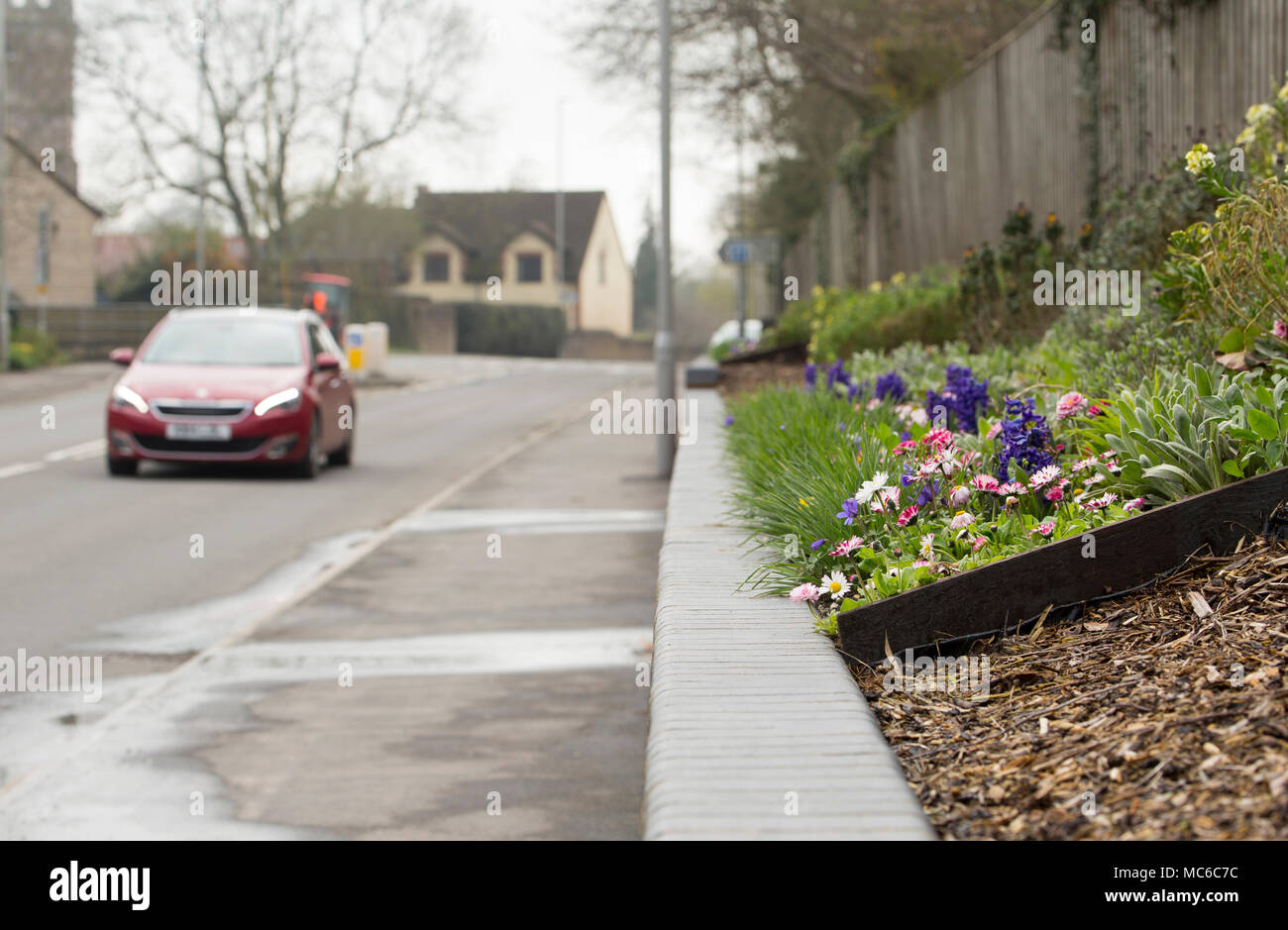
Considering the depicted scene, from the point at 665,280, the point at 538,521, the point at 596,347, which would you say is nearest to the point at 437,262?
the point at 596,347

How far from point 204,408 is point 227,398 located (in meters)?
0.22

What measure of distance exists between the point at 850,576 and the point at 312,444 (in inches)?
429

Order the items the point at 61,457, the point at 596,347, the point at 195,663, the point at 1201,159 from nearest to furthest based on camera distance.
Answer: the point at 1201,159
the point at 195,663
the point at 61,457
the point at 596,347

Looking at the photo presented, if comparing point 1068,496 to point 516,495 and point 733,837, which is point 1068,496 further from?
point 516,495

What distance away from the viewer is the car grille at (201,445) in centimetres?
1427

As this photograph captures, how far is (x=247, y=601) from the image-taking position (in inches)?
339

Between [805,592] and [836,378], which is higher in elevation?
[836,378]

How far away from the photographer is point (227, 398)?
14.4 meters

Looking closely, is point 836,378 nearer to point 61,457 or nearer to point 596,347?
point 61,457

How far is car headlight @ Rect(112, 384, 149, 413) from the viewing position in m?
14.2

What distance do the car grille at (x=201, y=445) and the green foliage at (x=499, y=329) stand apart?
53.4 metres

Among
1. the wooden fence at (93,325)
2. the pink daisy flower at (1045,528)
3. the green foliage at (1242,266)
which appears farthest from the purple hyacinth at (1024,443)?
the wooden fence at (93,325)

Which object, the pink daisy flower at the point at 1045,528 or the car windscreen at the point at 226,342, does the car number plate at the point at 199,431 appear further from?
the pink daisy flower at the point at 1045,528

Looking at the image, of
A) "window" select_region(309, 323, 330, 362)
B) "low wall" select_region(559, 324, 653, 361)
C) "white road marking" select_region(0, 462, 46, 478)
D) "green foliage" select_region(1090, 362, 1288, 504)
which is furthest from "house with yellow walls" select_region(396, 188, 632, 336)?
Answer: "green foliage" select_region(1090, 362, 1288, 504)
